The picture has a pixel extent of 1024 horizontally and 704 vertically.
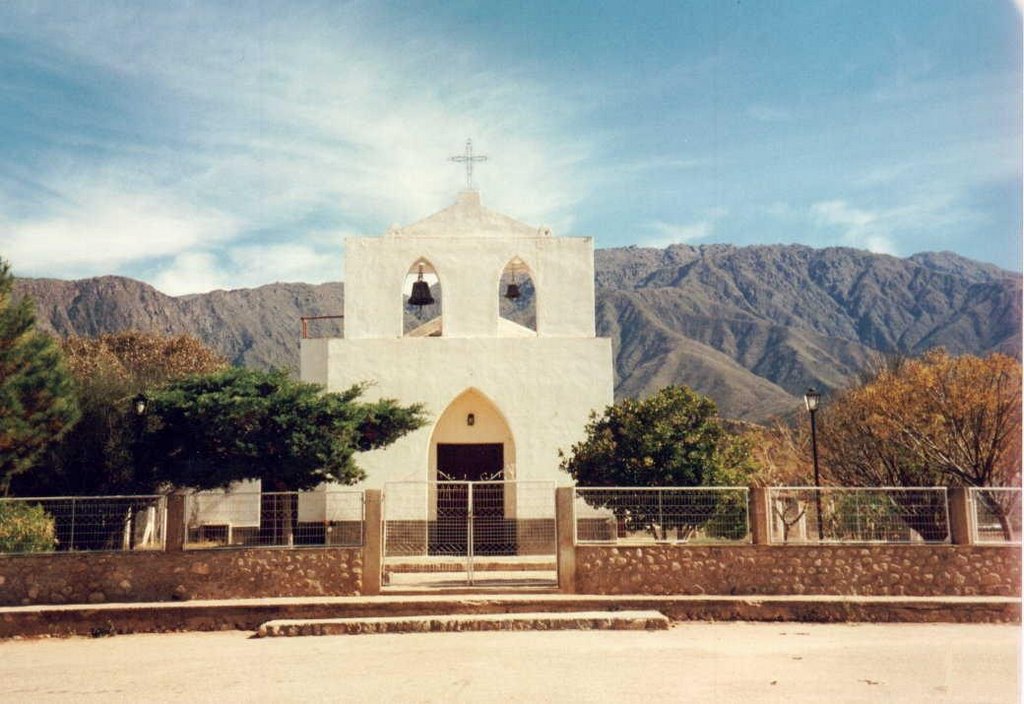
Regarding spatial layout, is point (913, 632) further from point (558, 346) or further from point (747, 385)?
point (747, 385)

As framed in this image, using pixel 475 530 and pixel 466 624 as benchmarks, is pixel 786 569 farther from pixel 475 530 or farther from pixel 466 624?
pixel 475 530

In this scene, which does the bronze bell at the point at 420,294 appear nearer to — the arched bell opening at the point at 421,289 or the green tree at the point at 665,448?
the arched bell opening at the point at 421,289

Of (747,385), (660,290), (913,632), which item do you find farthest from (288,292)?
(913,632)

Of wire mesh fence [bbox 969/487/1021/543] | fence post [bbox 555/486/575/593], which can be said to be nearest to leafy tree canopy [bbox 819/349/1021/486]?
wire mesh fence [bbox 969/487/1021/543]

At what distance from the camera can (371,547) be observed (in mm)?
13344

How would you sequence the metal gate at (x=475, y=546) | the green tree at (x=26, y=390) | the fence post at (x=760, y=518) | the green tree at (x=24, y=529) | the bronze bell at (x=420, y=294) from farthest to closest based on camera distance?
the bronze bell at (x=420, y=294) < the green tree at (x=26, y=390) < the metal gate at (x=475, y=546) < the fence post at (x=760, y=518) < the green tree at (x=24, y=529)

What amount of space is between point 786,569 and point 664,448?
3.21 meters

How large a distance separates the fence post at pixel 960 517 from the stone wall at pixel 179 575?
864cm

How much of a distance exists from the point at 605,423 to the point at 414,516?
13.9 feet

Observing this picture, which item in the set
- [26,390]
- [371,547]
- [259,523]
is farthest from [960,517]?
[26,390]

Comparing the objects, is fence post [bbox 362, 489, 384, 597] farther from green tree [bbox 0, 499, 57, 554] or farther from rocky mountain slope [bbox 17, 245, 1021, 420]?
rocky mountain slope [bbox 17, 245, 1021, 420]

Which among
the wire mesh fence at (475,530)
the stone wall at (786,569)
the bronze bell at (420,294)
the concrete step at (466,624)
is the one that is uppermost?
the bronze bell at (420,294)

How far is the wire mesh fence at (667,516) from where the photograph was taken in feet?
43.8

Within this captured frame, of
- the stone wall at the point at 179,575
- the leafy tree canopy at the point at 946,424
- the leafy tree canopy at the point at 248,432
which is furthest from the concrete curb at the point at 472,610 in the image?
the leafy tree canopy at the point at 946,424
